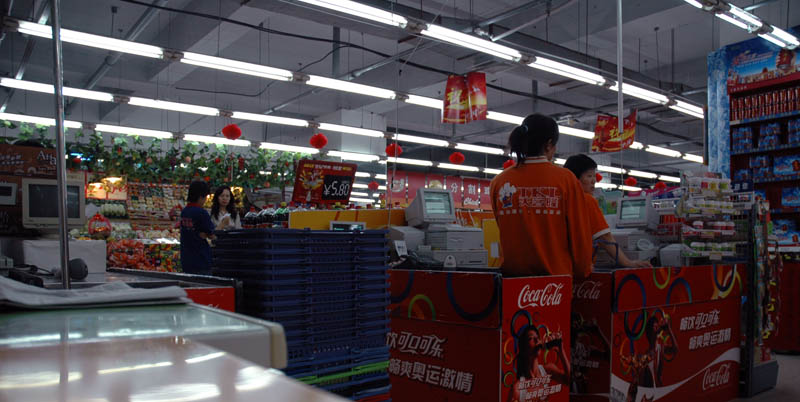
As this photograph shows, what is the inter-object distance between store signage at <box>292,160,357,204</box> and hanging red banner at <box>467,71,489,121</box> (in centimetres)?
370

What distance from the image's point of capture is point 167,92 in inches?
584

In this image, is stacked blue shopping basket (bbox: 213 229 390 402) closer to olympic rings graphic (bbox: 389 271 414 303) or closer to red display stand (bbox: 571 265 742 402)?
olympic rings graphic (bbox: 389 271 414 303)

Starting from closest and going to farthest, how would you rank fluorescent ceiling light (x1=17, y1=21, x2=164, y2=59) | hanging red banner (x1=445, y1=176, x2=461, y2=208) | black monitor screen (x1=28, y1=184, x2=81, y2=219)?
black monitor screen (x1=28, y1=184, x2=81, y2=219)
fluorescent ceiling light (x1=17, y1=21, x2=164, y2=59)
hanging red banner (x1=445, y1=176, x2=461, y2=208)

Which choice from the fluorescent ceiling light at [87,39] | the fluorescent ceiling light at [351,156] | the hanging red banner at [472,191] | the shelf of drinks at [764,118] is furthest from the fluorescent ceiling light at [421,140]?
the shelf of drinks at [764,118]

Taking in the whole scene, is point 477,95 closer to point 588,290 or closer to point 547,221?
point 588,290

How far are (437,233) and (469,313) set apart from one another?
2.24m

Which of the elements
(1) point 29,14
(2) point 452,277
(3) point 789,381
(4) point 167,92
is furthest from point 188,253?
(4) point 167,92

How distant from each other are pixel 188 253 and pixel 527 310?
3581 millimetres

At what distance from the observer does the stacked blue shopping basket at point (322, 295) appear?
1907 mm

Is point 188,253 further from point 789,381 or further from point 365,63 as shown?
point 365,63

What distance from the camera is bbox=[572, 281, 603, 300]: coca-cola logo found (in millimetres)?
3127

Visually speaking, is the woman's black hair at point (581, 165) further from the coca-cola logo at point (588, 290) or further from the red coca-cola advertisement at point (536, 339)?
the red coca-cola advertisement at point (536, 339)

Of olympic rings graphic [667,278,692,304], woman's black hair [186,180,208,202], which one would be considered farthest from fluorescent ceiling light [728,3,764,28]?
woman's black hair [186,180,208,202]

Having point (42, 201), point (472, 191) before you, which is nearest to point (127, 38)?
point (42, 201)
